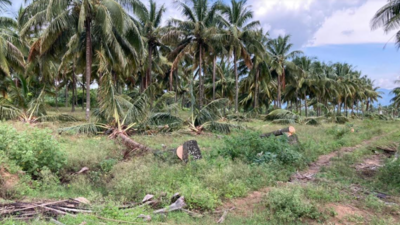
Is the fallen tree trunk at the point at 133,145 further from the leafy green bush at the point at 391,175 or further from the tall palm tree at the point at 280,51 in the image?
the tall palm tree at the point at 280,51

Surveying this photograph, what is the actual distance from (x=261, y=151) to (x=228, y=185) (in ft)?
8.83

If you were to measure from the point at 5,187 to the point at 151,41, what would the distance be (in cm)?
1859

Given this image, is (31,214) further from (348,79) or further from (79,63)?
(348,79)

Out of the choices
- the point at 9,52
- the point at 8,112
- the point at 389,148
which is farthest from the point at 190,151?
the point at 9,52

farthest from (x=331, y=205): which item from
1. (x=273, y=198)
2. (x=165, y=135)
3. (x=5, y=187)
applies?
(x=165, y=135)

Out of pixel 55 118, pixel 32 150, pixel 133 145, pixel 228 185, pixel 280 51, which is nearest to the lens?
pixel 228 185

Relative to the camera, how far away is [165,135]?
12242 mm

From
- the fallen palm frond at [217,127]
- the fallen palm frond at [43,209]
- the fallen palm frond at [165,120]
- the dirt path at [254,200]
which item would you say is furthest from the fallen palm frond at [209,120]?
the fallen palm frond at [43,209]

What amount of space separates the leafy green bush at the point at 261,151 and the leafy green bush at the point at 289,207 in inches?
95.5

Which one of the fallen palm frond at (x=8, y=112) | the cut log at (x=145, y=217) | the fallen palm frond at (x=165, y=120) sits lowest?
the cut log at (x=145, y=217)

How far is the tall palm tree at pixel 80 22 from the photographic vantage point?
13.6 m

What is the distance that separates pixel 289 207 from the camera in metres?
4.81

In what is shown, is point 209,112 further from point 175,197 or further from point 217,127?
point 175,197

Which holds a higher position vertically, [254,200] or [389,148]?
[389,148]
